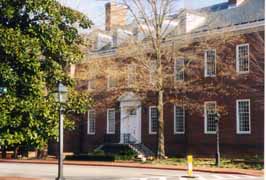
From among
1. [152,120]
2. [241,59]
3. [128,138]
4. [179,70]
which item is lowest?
[128,138]

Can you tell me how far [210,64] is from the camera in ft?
131

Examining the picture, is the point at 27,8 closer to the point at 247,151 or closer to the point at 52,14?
the point at 52,14

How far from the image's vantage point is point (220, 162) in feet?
112

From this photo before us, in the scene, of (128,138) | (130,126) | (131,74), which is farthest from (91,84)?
(131,74)

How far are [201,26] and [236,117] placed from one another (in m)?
7.44

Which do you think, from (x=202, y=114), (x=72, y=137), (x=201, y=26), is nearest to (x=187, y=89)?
(x=202, y=114)

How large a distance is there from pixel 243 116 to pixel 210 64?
174 inches

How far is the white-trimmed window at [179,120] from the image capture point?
137ft

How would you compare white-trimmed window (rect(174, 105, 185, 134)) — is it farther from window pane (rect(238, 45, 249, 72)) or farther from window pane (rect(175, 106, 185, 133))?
window pane (rect(238, 45, 249, 72))

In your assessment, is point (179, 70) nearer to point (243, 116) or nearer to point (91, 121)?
point (243, 116)

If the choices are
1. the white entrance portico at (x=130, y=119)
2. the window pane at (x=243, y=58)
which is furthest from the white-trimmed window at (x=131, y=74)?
the window pane at (x=243, y=58)

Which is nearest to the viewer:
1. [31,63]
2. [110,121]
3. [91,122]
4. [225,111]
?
[31,63]

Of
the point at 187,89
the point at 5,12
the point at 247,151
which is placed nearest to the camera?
the point at 5,12

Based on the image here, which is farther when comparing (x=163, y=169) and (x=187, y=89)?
(x=187, y=89)
